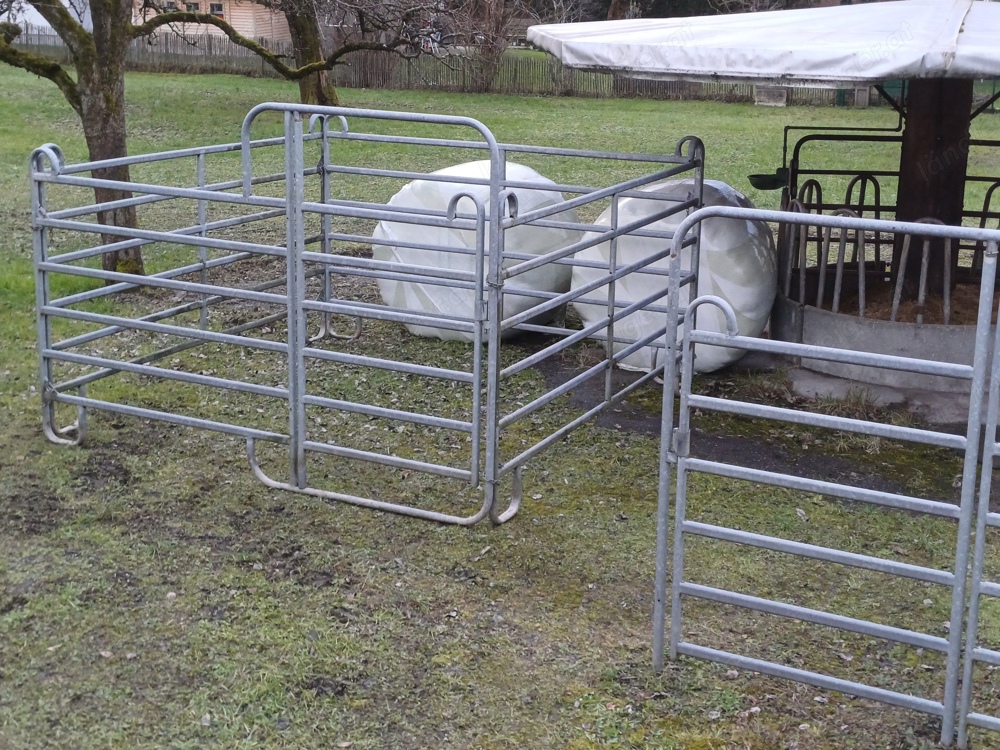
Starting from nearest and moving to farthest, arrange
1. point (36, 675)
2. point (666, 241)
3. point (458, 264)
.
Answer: point (36, 675) → point (666, 241) → point (458, 264)

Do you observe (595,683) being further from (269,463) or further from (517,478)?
(269,463)

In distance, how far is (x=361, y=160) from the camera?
56.8ft

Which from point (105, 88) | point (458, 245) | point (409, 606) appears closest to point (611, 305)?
point (458, 245)

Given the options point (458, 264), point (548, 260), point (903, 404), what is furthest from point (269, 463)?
point (903, 404)

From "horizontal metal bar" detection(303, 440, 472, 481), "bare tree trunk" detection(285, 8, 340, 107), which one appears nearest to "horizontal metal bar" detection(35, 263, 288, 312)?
"horizontal metal bar" detection(303, 440, 472, 481)

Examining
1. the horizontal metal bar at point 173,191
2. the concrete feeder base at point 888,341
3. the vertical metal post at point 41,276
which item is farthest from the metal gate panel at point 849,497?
the vertical metal post at point 41,276

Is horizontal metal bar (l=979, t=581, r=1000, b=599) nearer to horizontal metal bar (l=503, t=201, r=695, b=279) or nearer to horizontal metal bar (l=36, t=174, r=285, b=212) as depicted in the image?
horizontal metal bar (l=503, t=201, r=695, b=279)

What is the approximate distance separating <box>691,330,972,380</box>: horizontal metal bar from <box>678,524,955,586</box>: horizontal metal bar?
48 cm

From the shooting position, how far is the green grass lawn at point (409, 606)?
388 cm

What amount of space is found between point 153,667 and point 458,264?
4548mm

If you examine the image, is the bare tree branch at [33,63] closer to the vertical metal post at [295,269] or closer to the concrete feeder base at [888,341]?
the vertical metal post at [295,269]

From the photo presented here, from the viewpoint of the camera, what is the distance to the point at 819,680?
12.6 ft

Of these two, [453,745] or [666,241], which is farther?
[666,241]

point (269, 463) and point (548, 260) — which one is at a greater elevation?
point (548, 260)
